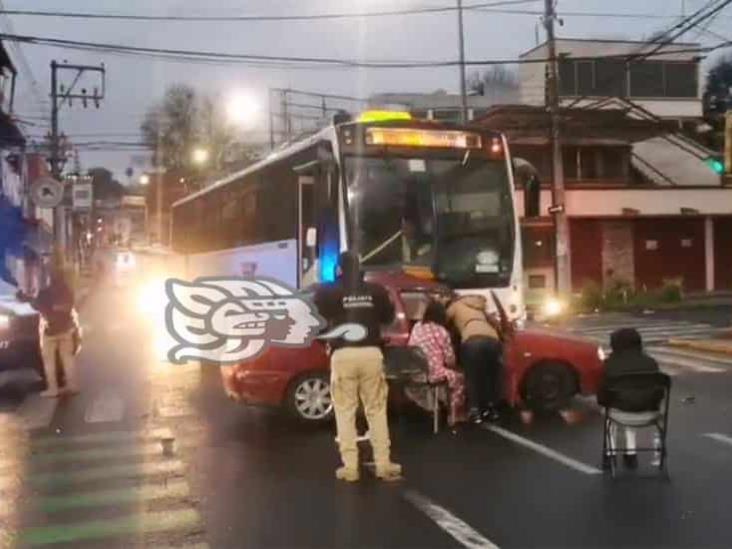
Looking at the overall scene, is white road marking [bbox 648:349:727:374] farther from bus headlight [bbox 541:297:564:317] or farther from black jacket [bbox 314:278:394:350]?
black jacket [bbox 314:278:394:350]

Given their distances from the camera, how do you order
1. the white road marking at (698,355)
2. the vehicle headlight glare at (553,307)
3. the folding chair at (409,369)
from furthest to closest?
1. the vehicle headlight glare at (553,307)
2. the white road marking at (698,355)
3. the folding chair at (409,369)

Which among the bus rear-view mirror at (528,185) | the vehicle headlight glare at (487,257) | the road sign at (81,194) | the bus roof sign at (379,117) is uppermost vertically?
the road sign at (81,194)

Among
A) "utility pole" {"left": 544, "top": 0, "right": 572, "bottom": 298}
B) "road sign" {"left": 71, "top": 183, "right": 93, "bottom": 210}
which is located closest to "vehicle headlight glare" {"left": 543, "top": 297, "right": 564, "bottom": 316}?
"utility pole" {"left": 544, "top": 0, "right": 572, "bottom": 298}

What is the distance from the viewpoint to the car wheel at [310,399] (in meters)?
11.1

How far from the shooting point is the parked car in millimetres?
14703

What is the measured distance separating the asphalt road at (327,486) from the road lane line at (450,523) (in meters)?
0.02

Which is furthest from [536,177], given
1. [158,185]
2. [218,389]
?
[158,185]

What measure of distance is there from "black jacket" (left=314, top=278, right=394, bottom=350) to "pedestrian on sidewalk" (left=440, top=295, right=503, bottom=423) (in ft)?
6.95

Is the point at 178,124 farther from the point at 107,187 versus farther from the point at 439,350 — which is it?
the point at 439,350

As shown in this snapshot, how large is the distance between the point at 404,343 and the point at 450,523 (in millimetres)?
4131

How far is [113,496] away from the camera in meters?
8.13

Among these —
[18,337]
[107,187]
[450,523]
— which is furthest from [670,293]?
[107,187]

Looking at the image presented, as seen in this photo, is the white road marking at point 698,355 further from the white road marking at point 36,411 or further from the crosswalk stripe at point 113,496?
the crosswalk stripe at point 113,496

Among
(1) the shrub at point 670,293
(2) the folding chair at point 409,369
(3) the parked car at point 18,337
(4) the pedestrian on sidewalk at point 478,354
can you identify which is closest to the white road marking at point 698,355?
Result: (4) the pedestrian on sidewalk at point 478,354
